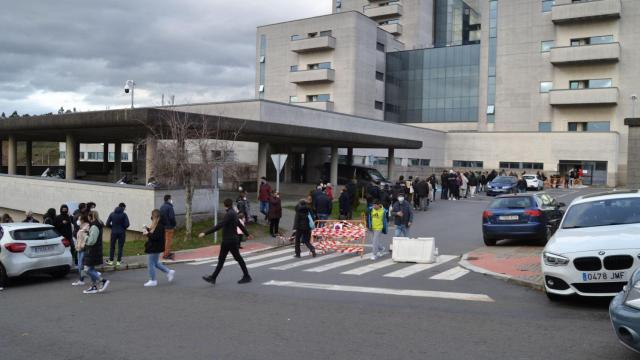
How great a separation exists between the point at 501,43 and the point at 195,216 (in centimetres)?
5038

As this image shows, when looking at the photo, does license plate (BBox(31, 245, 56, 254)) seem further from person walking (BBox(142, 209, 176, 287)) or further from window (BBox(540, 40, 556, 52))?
window (BBox(540, 40, 556, 52))

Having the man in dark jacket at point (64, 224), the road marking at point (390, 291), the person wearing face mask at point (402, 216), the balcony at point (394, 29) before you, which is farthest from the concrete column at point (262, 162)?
the balcony at point (394, 29)

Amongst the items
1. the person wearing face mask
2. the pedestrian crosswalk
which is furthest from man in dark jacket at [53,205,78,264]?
the person wearing face mask

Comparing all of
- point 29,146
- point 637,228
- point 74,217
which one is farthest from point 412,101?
point 637,228

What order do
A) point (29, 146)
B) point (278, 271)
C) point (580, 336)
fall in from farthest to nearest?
point (29, 146), point (278, 271), point (580, 336)

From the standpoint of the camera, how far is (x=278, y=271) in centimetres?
1420

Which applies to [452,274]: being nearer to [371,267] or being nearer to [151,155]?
[371,267]

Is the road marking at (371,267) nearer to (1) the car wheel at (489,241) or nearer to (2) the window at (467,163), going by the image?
(1) the car wheel at (489,241)

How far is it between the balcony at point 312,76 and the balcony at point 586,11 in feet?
82.5

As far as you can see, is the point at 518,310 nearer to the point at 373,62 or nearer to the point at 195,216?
the point at 195,216

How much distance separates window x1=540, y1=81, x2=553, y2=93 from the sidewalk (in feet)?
159

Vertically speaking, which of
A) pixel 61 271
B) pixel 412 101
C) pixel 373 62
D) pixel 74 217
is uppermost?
pixel 373 62

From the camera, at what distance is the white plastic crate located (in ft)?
49.3

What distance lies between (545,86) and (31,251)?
57484 millimetres
